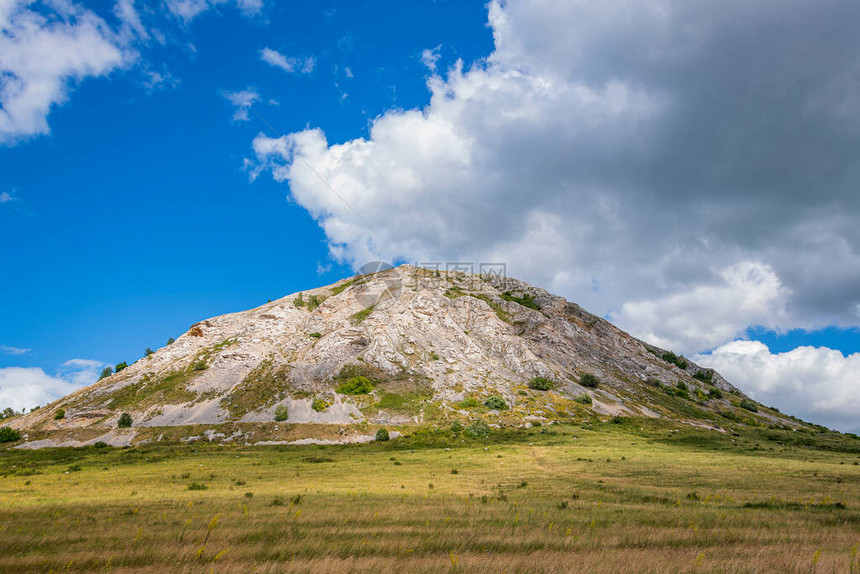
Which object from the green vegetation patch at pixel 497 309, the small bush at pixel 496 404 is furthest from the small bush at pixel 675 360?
the small bush at pixel 496 404

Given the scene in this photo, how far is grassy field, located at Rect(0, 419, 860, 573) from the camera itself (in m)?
10.7

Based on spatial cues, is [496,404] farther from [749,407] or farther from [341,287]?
[749,407]

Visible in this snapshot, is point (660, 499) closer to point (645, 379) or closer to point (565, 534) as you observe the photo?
point (565, 534)

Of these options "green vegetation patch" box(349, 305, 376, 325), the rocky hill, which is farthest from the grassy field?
"green vegetation patch" box(349, 305, 376, 325)

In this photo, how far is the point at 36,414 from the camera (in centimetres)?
8400

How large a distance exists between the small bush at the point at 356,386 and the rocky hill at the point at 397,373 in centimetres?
28

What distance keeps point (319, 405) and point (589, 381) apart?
65813 mm

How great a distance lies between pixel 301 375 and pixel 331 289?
184 feet

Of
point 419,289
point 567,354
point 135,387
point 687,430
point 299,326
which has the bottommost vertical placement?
point 687,430

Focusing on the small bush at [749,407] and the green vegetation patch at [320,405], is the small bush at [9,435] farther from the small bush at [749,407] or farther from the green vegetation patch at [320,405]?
the small bush at [749,407]

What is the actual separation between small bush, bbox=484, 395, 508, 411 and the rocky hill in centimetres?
24

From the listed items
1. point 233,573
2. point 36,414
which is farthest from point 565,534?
point 36,414

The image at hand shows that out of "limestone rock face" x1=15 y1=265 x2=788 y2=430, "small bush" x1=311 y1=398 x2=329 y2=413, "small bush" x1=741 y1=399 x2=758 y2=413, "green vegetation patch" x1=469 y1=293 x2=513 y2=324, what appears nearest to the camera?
"small bush" x1=311 y1=398 x2=329 y2=413

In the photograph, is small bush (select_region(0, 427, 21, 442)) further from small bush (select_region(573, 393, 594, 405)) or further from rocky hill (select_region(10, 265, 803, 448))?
small bush (select_region(573, 393, 594, 405))
